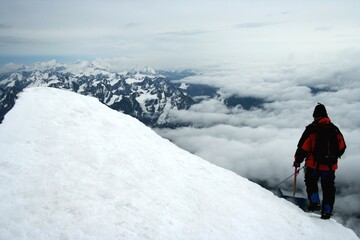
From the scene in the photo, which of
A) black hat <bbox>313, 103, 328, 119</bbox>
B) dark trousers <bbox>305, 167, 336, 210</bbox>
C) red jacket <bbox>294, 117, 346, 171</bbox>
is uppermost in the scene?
black hat <bbox>313, 103, 328, 119</bbox>

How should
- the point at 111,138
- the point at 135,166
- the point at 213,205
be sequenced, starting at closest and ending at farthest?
the point at 213,205, the point at 135,166, the point at 111,138

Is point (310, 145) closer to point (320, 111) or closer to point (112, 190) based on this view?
point (320, 111)

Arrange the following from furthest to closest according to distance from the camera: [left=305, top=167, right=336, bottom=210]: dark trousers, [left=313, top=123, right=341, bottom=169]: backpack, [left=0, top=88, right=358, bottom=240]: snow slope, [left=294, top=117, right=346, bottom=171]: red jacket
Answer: [left=305, top=167, right=336, bottom=210]: dark trousers → [left=294, top=117, right=346, bottom=171]: red jacket → [left=313, top=123, right=341, bottom=169]: backpack → [left=0, top=88, right=358, bottom=240]: snow slope

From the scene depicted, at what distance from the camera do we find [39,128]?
10.6 meters

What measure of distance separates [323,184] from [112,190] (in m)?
7.31

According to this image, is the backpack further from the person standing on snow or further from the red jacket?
the red jacket

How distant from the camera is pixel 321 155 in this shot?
1020 centimetres

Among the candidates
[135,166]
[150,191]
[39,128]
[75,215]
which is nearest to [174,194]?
[150,191]

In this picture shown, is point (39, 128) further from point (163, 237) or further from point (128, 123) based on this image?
point (163, 237)

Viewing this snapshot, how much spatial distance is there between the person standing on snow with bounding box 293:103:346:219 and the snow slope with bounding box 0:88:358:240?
0.83 m

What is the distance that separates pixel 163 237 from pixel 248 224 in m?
3.00

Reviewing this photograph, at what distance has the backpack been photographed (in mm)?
10125

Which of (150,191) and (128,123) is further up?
(128,123)

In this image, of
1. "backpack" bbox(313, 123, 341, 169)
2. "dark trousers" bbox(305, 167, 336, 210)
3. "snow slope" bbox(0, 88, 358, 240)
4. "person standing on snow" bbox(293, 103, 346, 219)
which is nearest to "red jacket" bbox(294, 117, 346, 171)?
"person standing on snow" bbox(293, 103, 346, 219)
